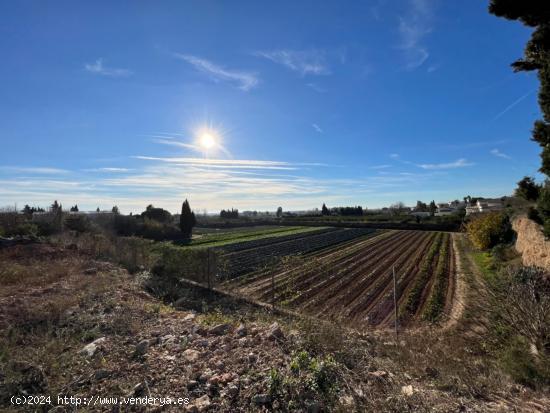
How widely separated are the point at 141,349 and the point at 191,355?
37.6 inches

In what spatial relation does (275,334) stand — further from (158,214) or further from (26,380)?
(158,214)

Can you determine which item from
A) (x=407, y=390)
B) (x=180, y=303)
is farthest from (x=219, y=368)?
(x=180, y=303)

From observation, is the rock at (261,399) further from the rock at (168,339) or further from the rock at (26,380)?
the rock at (26,380)

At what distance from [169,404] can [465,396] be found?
3834 millimetres

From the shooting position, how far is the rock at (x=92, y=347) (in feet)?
15.3

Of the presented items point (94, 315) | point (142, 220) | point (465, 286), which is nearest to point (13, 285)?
point (94, 315)

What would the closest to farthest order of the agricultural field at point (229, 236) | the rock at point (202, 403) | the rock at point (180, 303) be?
the rock at point (202, 403), the rock at point (180, 303), the agricultural field at point (229, 236)

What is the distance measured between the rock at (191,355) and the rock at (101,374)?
3.66 ft

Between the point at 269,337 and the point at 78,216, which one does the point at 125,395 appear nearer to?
the point at 269,337

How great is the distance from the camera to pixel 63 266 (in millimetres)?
11305

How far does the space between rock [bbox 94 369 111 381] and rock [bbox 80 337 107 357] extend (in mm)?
688

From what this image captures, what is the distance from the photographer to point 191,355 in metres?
4.61

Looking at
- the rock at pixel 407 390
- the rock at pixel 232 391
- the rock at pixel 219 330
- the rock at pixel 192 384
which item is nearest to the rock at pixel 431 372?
the rock at pixel 407 390

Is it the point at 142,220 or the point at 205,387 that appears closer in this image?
the point at 205,387
